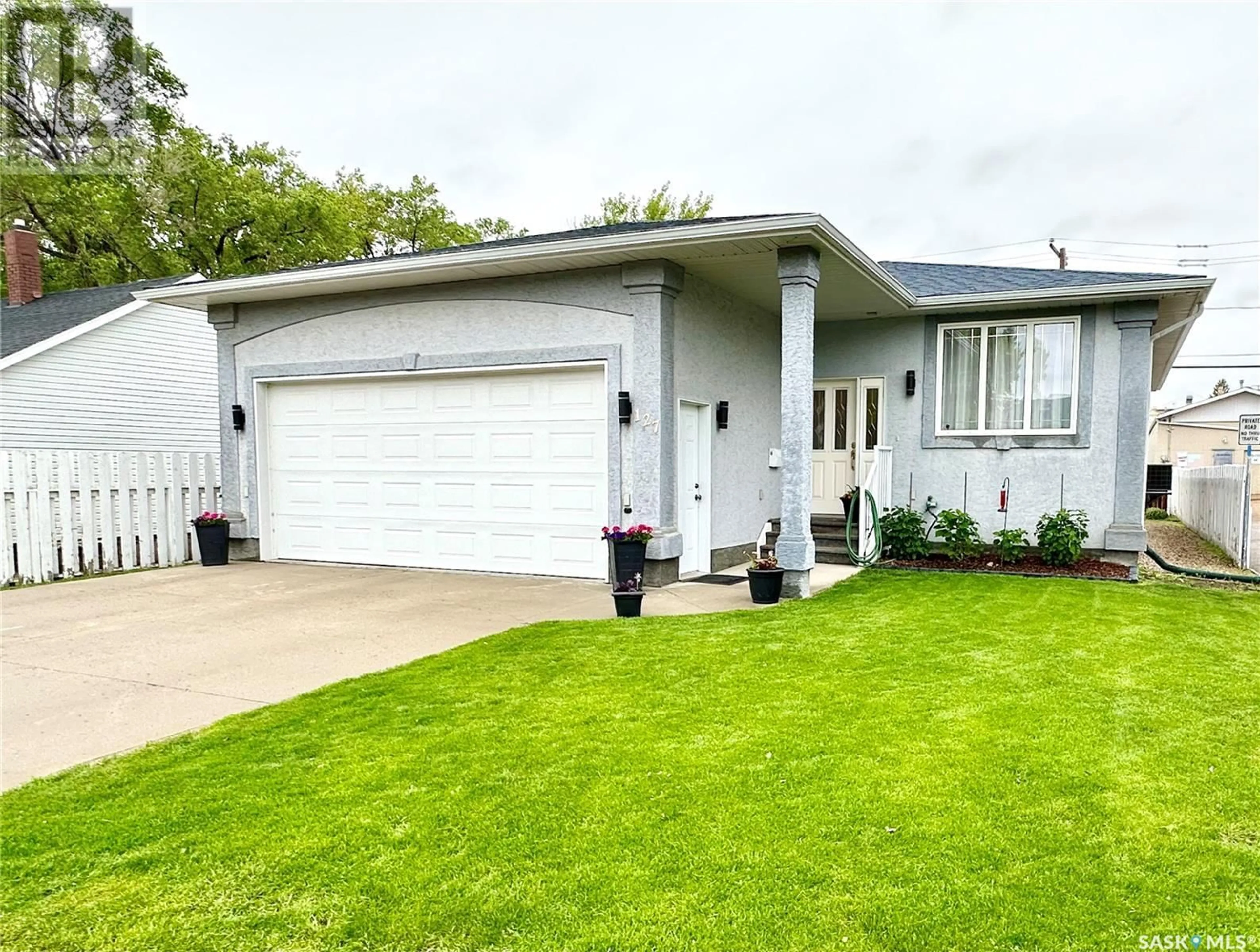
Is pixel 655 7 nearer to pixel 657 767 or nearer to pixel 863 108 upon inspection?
pixel 863 108

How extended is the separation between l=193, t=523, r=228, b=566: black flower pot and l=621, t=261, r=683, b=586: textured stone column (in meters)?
5.18

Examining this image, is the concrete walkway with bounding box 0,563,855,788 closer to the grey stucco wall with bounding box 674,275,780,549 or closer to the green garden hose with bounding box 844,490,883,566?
the green garden hose with bounding box 844,490,883,566

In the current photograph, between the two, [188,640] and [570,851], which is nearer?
[570,851]

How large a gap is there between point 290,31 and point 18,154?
36.0 feet

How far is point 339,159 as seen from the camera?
2684cm

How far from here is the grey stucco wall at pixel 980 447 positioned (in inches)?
345

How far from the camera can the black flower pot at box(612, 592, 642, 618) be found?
593cm

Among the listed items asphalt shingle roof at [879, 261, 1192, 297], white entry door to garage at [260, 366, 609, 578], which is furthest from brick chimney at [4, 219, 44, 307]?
asphalt shingle roof at [879, 261, 1192, 297]

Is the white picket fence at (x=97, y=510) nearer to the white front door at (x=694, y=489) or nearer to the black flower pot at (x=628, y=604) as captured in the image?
the white front door at (x=694, y=489)

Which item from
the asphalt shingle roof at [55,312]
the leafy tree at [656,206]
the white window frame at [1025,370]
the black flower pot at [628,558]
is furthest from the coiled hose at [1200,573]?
the leafy tree at [656,206]

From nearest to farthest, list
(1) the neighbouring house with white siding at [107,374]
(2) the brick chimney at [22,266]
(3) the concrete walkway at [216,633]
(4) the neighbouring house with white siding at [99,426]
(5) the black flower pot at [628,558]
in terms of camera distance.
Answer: (3) the concrete walkway at [216,633], (5) the black flower pot at [628,558], (4) the neighbouring house with white siding at [99,426], (1) the neighbouring house with white siding at [107,374], (2) the brick chimney at [22,266]

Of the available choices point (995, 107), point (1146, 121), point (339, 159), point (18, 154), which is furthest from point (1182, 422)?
point (18, 154)

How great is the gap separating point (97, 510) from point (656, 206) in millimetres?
23482

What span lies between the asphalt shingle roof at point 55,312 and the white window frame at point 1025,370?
40.6ft
